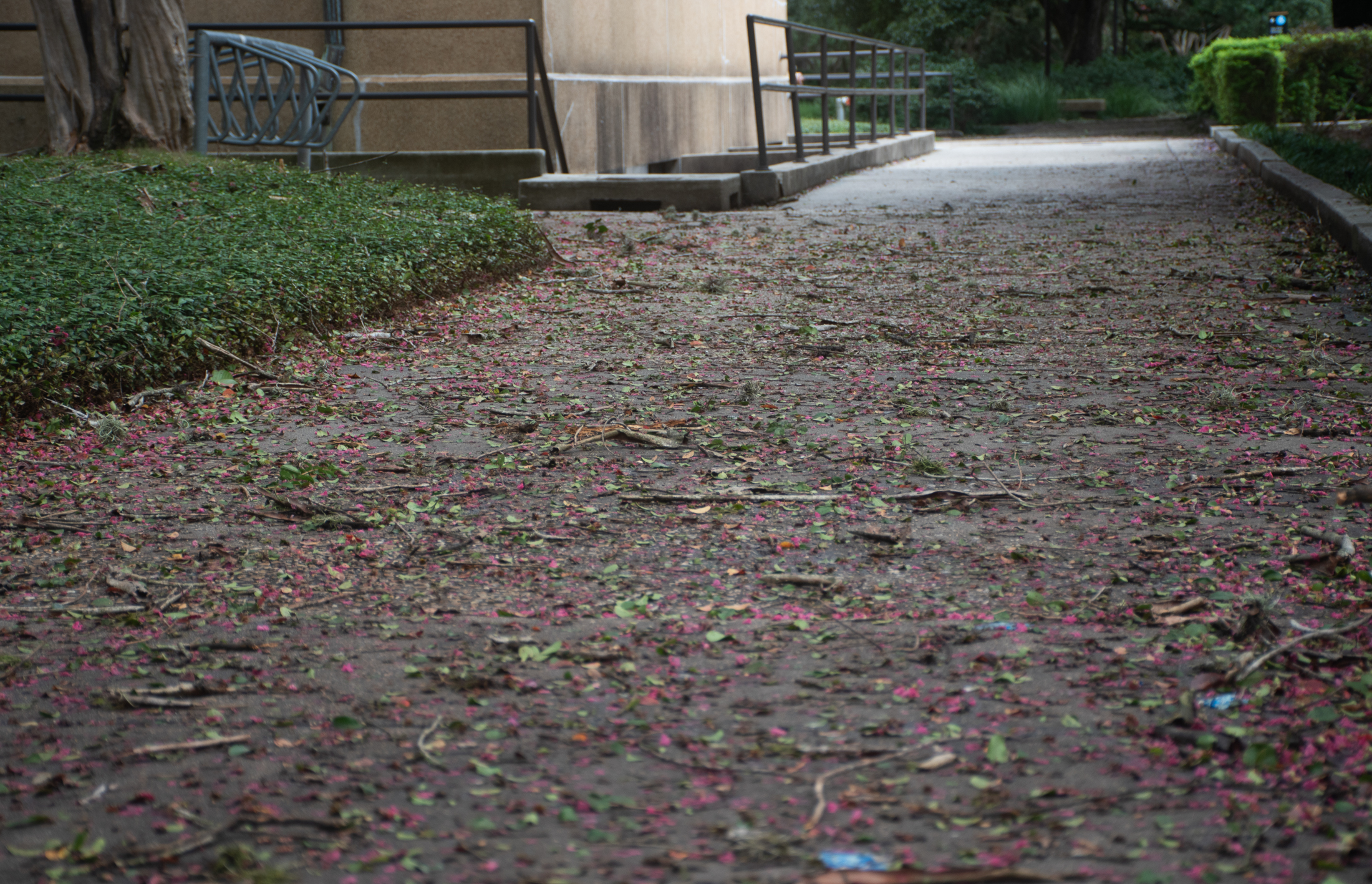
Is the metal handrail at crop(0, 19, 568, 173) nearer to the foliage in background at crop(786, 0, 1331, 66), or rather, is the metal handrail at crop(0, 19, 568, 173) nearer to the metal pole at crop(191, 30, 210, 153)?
the metal pole at crop(191, 30, 210, 153)

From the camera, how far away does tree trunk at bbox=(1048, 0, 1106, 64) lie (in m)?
34.0

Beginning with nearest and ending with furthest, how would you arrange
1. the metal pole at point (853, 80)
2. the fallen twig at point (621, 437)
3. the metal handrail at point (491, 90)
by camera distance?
1. the fallen twig at point (621, 437)
2. the metal handrail at point (491, 90)
3. the metal pole at point (853, 80)

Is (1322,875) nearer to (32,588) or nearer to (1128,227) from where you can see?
(32,588)

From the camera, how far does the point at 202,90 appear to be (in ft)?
27.6

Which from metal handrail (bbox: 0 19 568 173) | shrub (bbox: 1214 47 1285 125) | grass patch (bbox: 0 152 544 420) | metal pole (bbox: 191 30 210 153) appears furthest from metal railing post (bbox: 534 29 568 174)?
shrub (bbox: 1214 47 1285 125)

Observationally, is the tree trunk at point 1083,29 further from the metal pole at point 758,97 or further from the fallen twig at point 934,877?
the fallen twig at point 934,877

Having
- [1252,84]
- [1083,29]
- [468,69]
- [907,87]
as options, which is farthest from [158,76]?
[1083,29]

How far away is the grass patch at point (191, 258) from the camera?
12.9 feet

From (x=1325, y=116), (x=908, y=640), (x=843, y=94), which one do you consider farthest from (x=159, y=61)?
(x=1325, y=116)

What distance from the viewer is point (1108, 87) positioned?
30422 millimetres

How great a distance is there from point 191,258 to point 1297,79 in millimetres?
17994

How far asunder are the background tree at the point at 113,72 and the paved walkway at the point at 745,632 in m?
4.87

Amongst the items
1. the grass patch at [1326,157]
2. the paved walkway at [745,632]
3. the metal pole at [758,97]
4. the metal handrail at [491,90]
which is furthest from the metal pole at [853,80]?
the paved walkway at [745,632]

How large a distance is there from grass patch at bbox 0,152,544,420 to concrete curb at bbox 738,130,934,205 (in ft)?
9.44
